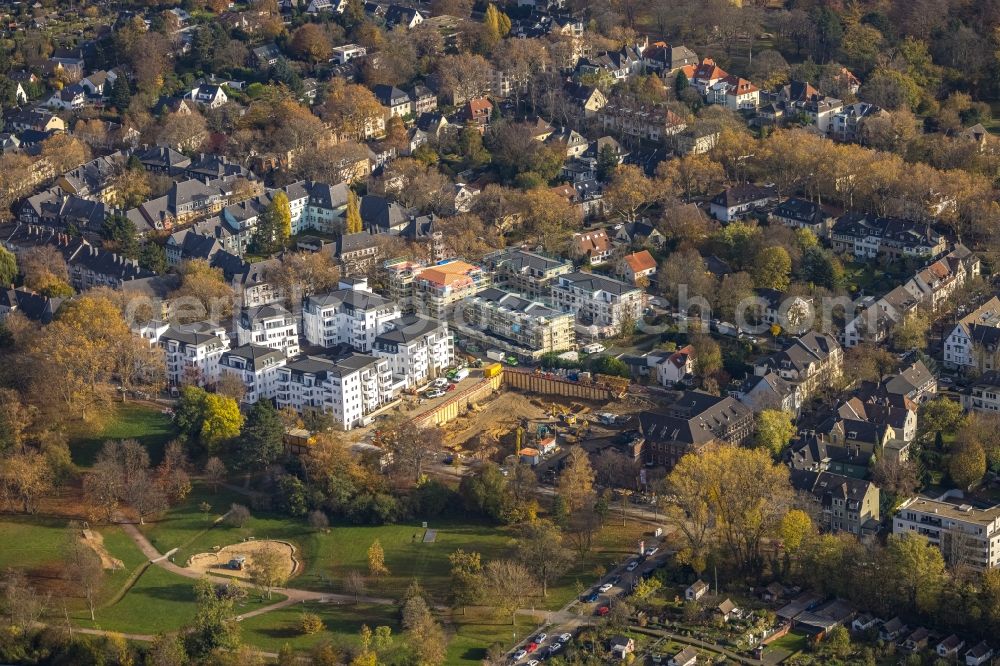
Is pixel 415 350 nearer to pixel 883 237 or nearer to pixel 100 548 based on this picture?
pixel 100 548

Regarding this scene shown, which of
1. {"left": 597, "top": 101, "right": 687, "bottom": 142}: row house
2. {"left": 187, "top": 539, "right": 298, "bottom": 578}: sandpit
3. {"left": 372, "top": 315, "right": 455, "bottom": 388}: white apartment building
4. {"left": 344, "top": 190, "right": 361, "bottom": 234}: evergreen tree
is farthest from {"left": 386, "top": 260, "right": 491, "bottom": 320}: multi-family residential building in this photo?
{"left": 597, "top": 101, "right": 687, "bottom": 142}: row house

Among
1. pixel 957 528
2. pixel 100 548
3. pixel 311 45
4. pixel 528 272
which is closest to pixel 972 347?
pixel 957 528

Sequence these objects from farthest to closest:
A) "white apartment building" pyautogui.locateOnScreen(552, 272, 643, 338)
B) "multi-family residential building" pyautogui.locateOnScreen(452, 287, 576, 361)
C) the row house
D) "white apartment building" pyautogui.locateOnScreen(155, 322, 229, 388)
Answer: the row house, "white apartment building" pyautogui.locateOnScreen(552, 272, 643, 338), "multi-family residential building" pyautogui.locateOnScreen(452, 287, 576, 361), "white apartment building" pyautogui.locateOnScreen(155, 322, 229, 388)

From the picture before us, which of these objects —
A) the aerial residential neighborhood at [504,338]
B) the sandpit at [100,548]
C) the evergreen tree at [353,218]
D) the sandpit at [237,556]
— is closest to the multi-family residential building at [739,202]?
the aerial residential neighborhood at [504,338]

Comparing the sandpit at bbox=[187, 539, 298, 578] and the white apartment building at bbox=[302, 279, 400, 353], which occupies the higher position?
the white apartment building at bbox=[302, 279, 400, 353]

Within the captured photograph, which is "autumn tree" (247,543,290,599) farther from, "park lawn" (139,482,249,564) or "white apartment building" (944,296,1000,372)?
"white apartment building" (944,296,1000,372)

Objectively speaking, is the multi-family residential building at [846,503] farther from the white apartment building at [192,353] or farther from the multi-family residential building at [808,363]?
the white apartment building at [192,353]

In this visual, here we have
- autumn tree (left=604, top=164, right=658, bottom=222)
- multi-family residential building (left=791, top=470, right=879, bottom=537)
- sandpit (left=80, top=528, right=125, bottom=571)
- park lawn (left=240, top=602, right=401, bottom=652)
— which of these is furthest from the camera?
autumn tree (left=604, top=164, right=658, bottom=222)
